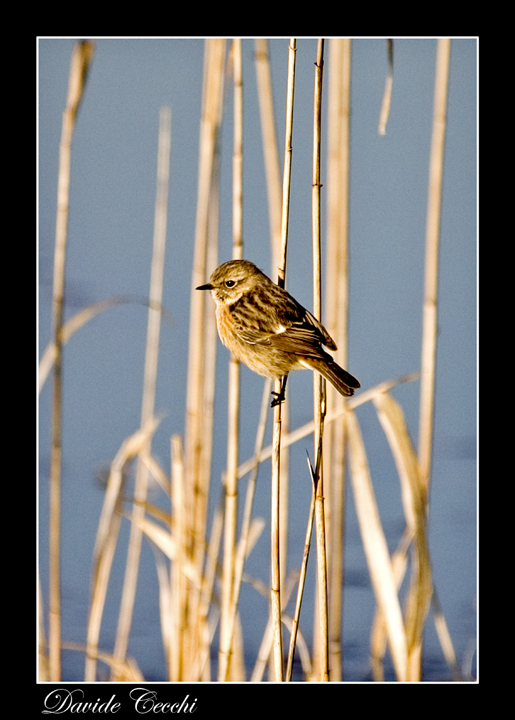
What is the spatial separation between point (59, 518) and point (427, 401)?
1262mm

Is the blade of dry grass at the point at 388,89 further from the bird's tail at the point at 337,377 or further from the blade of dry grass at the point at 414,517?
the blade of dry grass at the point at 414,517

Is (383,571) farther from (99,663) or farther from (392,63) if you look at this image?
(392,63)

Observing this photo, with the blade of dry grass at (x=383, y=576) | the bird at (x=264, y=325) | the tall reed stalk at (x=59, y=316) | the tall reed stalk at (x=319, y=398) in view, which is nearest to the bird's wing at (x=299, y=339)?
the bird at (x=264, y=325)

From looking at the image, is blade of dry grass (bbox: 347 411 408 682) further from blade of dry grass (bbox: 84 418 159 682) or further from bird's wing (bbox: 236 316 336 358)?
blade of dry grass (bbox: 84 418 159 682)

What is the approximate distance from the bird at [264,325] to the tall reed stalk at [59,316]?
456 mm

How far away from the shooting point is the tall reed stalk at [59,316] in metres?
2.28

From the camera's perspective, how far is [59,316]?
8.15 ft

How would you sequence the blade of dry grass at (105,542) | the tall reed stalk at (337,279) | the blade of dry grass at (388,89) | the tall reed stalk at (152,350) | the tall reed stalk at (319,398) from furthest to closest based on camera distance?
the tall reed stalk at (152,350)
the blade of dry grass at (105,542)
the tall reed stalk at (337,279)
the blade of dry grass at (388,89)
the tall reed stalk at (319,398)

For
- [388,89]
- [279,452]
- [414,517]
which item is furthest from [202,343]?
[388,89]

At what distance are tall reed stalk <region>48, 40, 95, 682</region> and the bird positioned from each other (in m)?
0.46

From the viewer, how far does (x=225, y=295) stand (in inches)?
99.1

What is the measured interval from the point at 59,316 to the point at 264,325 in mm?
663

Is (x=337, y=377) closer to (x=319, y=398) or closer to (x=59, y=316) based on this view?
(x=319, y=398)
